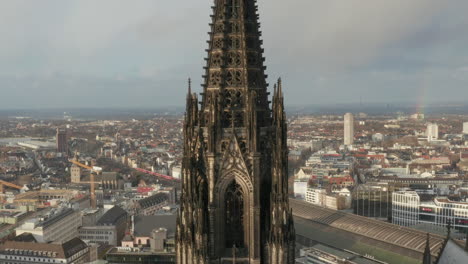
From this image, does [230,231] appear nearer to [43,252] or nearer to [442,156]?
[43,252]

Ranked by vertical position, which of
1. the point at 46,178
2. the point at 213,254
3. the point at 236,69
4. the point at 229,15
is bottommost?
the point at 46,178

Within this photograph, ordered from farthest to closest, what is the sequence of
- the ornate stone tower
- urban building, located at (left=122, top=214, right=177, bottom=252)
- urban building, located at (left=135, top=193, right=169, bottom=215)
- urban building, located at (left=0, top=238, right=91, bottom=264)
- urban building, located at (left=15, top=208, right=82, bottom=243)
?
urban building, located at (left=135, top=193, right=169, bottom=215) < urban building, located at (left=15, top=208, right=82, bottom=243) < urban building, located at (left=122, top=214, right=177, bottom=252) < urban building, located at (left=0, top=238, right=91, bottom=264) < the ornate stone tower

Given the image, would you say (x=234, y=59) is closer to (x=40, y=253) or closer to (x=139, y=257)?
(x=139, y=257)

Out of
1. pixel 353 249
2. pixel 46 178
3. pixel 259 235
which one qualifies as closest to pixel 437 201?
pixel 353 249

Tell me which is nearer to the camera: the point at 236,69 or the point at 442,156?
the point at 236,69

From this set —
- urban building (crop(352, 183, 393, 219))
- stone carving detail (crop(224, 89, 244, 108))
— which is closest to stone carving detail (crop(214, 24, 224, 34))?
stone carving detail (crop(224, 89, 244, 108))

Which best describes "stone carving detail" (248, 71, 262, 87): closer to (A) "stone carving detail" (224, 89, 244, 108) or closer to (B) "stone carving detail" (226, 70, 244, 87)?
(B) "stone carving detail" (226, 70, 244, 87)

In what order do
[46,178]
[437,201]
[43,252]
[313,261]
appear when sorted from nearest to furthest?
[313,261], [43,252], [437,201], [46,178]
